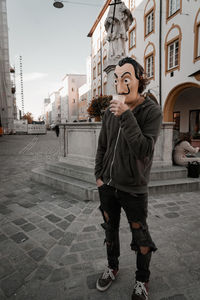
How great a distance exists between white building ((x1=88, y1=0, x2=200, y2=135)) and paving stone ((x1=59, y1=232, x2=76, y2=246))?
1096 cm

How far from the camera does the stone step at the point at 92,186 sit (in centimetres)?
406

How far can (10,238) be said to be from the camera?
2699mm

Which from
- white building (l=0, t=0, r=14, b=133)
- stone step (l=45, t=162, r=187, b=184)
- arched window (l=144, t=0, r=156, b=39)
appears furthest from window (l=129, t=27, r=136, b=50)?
white building (l=0, t=0, r=14, b=133)

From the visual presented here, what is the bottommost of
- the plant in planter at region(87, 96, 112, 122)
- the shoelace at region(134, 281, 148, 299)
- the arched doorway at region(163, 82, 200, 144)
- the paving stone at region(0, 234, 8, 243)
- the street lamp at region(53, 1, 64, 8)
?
the paving stone at region(0, 234, 8, 243)

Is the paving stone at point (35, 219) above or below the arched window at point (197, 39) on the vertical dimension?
below

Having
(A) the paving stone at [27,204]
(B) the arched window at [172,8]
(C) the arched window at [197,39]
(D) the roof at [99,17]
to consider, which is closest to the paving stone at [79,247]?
(A) the paving stone at [27,204]

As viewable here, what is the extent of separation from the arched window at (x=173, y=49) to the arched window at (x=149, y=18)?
2.13 m

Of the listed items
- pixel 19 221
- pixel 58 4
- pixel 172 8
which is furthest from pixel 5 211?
pixel 172 8

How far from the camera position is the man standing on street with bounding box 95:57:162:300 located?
131 centimetres

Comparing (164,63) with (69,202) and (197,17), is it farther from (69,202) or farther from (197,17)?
(69,202)

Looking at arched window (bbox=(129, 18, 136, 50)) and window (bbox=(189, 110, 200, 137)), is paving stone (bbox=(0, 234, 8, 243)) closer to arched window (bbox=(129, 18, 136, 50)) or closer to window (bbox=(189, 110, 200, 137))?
window (bbox=(189, 110, 200, 137))

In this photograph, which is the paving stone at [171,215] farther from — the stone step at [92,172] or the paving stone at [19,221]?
the paving stone at [19,221]

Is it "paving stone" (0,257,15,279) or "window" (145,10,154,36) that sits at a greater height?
"window" (145,10,154,36)

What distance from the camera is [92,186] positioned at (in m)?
4.21
